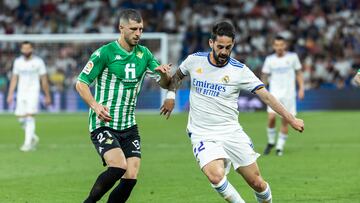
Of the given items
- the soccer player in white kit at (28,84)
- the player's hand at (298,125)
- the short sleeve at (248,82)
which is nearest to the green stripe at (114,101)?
the short sleeve at (248,82)

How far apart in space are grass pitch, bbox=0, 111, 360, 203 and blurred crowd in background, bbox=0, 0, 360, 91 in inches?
297

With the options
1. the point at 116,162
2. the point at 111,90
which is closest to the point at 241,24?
the point at 111,90

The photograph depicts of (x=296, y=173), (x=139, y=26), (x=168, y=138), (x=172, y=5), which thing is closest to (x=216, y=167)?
(x=139, y=26)

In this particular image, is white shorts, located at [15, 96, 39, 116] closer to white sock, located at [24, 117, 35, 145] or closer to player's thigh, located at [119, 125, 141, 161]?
white sock, located at [24, 117, 35, 145]

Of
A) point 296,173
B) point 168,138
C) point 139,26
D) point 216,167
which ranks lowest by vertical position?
point 168,138

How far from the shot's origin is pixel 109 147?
31.9ft

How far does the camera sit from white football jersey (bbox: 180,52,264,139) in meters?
9.79

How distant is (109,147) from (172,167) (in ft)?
21.0

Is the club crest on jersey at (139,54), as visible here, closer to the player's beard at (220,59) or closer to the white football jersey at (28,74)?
the player's beard at (220,59)

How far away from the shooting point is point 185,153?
18688 millimetres

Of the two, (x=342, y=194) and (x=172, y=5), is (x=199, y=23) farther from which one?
(x=342, y=194)

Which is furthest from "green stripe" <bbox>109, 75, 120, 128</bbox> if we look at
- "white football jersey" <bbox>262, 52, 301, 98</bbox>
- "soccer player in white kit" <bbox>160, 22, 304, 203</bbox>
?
"white football jersey" <bbox>262, 52, 301, 98</bbox>

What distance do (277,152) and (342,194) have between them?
19.4ft

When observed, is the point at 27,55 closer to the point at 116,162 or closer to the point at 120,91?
the point at 120,91
